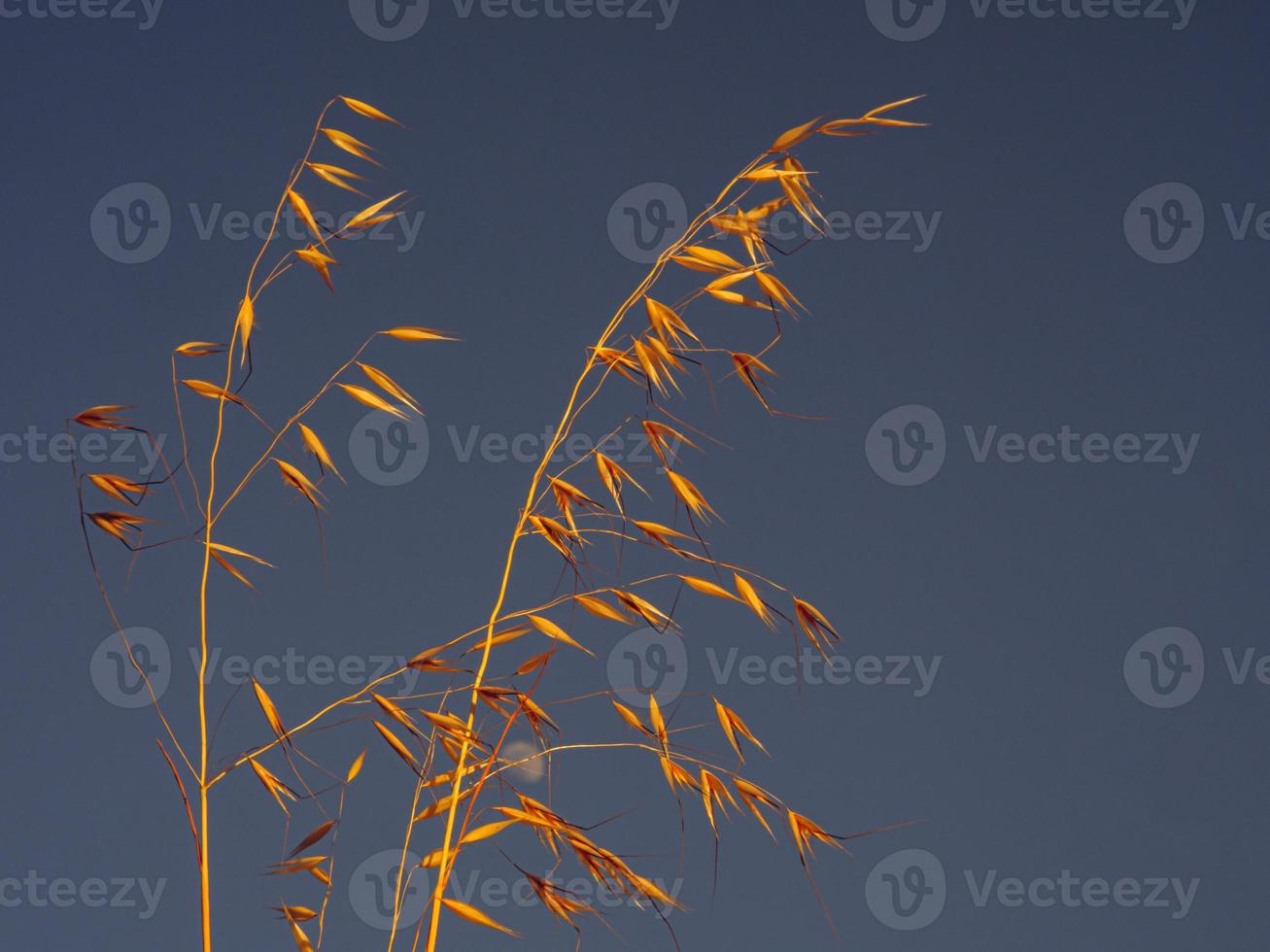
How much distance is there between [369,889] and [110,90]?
1.79m

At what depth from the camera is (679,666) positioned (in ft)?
9.12

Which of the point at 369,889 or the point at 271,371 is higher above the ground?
the point at 271,371

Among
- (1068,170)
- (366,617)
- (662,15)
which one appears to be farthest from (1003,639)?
(662,15)

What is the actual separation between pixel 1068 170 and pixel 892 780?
136 cm

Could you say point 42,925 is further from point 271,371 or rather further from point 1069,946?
point 1069,946

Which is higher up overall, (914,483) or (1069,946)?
(914,483)

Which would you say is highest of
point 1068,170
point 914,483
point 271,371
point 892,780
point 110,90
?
point 110,90

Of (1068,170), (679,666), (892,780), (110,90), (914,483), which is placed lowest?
(892,780)

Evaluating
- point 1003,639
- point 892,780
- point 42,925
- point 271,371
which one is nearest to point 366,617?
point 271,371

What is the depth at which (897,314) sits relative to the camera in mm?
2867

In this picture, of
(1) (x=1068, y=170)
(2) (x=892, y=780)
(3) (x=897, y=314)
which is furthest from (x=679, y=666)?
(1) (x=1068, y=170)

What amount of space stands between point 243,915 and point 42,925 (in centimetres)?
43

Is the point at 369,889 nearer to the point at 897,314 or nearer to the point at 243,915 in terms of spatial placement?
the point at 243,915

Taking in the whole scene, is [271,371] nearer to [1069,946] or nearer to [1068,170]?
[1068,170]
